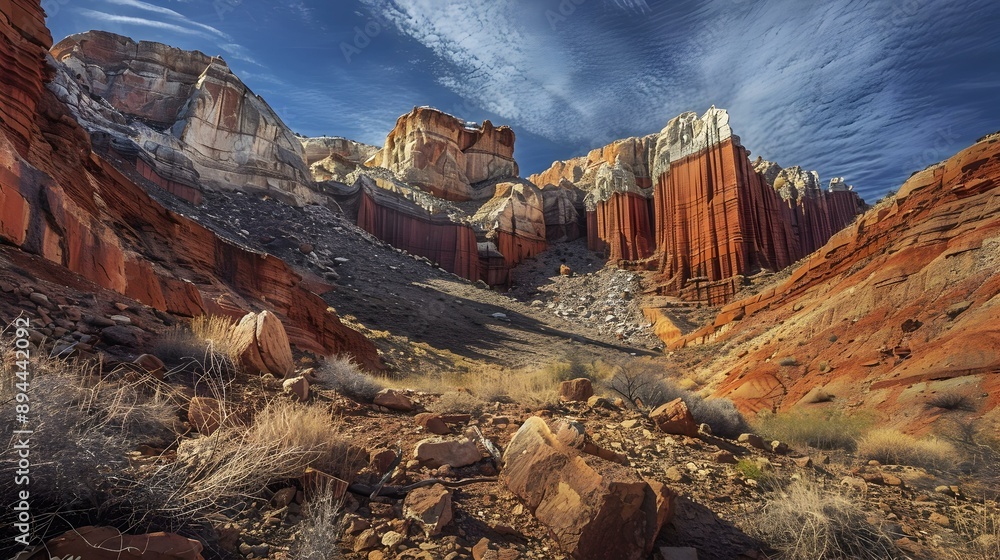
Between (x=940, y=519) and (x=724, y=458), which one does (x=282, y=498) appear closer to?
(x=724, y=458)

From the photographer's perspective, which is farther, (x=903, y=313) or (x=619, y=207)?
(x=619, y=207)

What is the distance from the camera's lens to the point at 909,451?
5875 millimetres

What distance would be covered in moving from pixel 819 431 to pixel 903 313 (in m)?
7.08

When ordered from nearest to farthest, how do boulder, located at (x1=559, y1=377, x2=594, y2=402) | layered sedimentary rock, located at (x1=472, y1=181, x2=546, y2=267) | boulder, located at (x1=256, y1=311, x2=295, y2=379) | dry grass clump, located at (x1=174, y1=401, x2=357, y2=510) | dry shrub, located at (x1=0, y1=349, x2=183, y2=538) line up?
dry shrub, located at (x1=0, y1=349, x2=183, y2=538) < dry grass clump, located at (x1=174, y1=401, x2=357, y2=510) < boulder, located at (x1=256, y1=311, x2=295, y2=379) < boulder, located at (x1=559, y1=377, x2=594, y2=402) < layered sedimentary rock, located at (x1=472, y1=181, x2=546, y2=267)

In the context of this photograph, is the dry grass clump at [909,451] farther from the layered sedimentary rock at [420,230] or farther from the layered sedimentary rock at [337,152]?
the layered sedimentary rock at [337,152]

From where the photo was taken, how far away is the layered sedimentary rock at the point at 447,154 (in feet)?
193

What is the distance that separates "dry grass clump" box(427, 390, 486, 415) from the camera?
5.40 meters

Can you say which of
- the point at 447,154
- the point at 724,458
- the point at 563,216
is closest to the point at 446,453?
the point at 724,458

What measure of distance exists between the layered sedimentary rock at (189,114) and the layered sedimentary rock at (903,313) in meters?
31.6

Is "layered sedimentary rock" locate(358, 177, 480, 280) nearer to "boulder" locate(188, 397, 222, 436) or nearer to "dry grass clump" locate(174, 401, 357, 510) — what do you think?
"boulder" locate(188, 397, 222, 436)

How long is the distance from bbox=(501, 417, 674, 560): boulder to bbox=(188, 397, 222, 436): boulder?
2236 millimetres

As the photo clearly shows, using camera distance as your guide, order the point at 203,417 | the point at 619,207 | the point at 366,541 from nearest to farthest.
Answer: the point at 366,541 → the point at 203,417 → the point at 619,207

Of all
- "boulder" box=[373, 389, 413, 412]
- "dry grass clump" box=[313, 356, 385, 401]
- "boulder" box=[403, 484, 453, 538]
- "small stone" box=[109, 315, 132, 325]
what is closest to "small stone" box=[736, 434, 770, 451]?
"boulder" box=[373, 389, 413, 412]

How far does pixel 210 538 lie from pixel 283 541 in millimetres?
356
